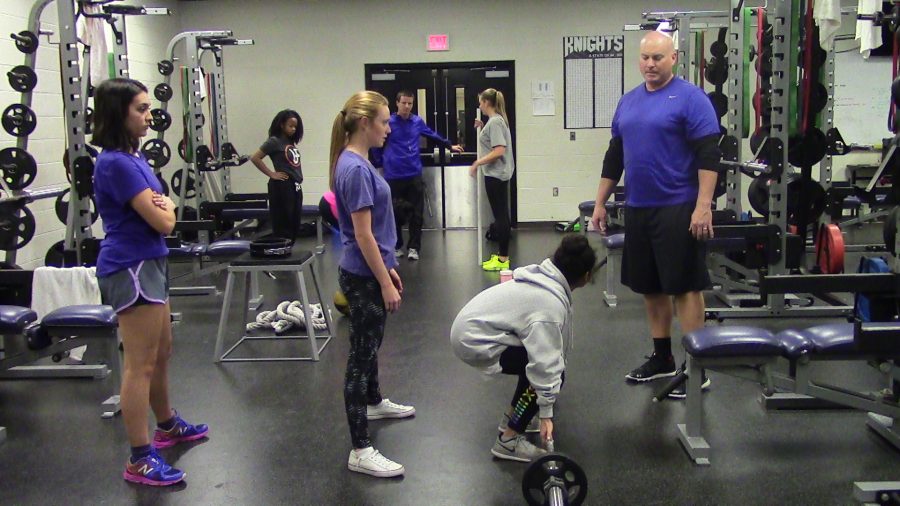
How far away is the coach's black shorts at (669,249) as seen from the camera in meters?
3.11

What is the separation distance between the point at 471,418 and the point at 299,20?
21.9 ft

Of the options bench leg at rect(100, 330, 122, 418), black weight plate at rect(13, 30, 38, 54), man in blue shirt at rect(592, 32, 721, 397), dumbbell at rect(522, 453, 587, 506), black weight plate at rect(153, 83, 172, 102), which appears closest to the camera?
dumbbell at rect(522, 453, 587, 506)

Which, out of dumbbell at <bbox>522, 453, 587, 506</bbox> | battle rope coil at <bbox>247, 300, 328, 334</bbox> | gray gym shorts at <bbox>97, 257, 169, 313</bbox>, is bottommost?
battle rope coil at <bbox>247, 300, 328, 334</bbox>

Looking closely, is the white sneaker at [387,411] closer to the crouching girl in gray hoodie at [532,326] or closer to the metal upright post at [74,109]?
the crouching girl in gray hoodie at [532,326]

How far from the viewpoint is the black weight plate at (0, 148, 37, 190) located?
470 cm

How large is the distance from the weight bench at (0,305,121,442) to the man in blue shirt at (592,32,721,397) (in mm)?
2184

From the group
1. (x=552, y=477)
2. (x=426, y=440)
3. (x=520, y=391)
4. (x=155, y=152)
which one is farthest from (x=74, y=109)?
(x=552, y=477)

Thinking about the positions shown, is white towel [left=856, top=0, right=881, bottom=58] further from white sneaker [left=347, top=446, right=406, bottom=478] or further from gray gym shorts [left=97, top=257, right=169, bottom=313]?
gray gym shorts [left=97, top=257, right=169, bottom=313]

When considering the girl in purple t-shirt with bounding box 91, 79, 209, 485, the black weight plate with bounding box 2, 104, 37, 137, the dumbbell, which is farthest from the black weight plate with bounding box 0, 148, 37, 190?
the dumbbell

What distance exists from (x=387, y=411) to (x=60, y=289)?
5.74ft

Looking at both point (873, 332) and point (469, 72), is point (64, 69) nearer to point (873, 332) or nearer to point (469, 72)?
point (873, 332)

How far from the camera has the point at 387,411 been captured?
3.16m

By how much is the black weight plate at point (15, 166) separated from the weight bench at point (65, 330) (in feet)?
5.82

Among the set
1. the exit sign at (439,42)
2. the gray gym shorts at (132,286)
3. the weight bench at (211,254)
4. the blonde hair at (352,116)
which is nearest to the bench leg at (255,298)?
the weight bench at (211,254)
